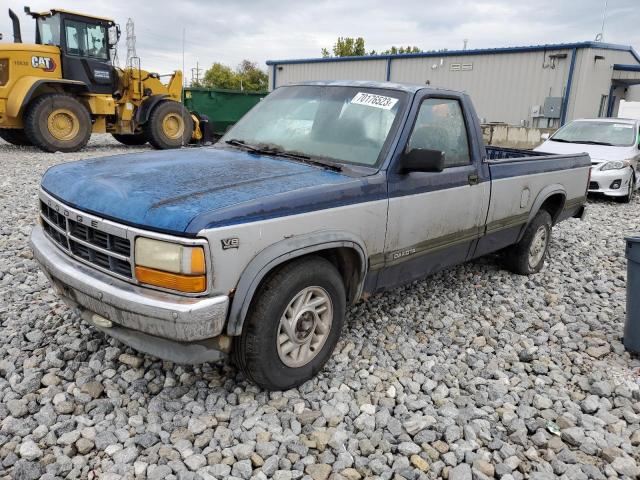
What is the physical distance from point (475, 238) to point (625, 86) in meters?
21.4

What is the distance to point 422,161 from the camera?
10.9ft

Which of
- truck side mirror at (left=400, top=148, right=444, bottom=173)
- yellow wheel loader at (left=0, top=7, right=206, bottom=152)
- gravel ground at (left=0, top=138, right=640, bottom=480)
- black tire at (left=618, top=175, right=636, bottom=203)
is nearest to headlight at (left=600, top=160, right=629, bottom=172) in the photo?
black tire at (left=618, top=175, right=636, bottom=203)

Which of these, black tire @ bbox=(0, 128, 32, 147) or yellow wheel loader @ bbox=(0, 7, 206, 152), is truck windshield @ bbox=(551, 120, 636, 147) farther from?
black tire @ bbox=(0, 128, 32, 147)

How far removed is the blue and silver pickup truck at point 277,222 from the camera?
2504 mm

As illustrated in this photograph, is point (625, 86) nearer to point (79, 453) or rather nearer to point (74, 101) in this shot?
point (74, 101)

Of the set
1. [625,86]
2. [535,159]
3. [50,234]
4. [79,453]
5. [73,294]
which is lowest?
[79,453]

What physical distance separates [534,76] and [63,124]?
16.2 m

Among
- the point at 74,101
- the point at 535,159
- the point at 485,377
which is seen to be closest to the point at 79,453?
the point at 485,377

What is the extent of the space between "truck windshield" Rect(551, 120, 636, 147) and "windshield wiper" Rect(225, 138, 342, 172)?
9192 millimetres

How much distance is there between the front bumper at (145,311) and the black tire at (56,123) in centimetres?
1041

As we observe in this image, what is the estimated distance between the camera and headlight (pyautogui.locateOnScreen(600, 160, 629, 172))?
9750 millimetres

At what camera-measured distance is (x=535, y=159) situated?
5012mm

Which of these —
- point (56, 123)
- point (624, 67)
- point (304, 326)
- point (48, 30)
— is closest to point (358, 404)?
point (304, 326)

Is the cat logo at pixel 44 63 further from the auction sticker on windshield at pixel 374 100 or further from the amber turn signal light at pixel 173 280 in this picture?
the amber turn signal light at pixel 173 280
